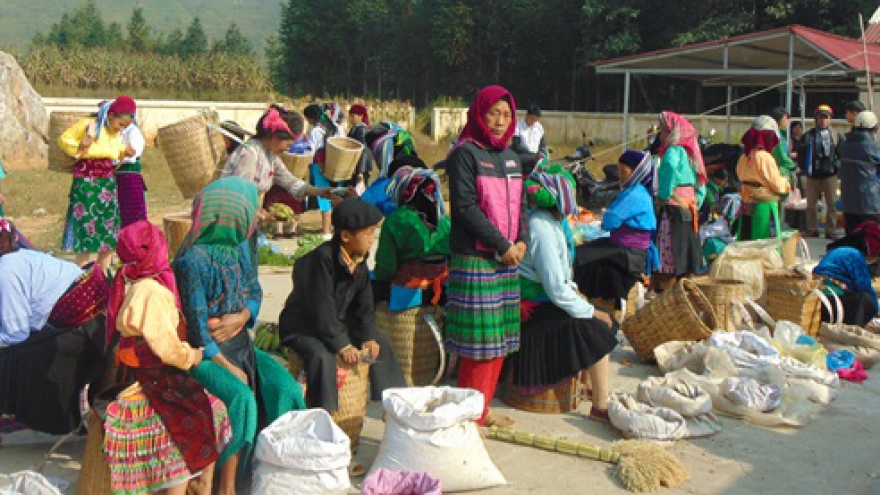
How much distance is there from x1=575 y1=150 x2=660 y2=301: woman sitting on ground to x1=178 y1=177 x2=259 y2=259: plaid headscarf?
3.09m

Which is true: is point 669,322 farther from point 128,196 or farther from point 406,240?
point 128,196

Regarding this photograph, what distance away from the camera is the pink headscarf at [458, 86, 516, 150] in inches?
186

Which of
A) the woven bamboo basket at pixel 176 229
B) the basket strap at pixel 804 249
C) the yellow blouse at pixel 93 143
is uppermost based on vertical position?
the yellow blouse at pixel 93 143

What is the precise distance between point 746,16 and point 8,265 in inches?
1078

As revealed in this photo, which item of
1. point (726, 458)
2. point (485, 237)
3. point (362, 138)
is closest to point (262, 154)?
point (485, 237)

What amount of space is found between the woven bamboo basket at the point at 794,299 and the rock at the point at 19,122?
15.2 metres

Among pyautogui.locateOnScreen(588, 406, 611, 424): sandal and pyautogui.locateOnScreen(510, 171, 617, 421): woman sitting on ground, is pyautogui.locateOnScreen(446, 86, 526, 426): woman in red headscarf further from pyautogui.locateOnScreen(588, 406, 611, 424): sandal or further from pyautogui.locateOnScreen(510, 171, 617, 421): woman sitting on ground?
pyautogui.locateOnScreen(588, 406, 611, 424): sandal

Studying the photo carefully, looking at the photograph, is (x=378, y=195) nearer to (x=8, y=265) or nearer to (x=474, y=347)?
(x=474, y=347)

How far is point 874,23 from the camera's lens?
23.5m

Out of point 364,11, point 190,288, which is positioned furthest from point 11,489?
point 364,11

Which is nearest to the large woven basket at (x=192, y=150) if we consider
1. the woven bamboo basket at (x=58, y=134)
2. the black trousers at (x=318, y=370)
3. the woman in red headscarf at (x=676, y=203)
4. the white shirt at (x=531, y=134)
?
the woven bamboo basket at (x=58, y=134)

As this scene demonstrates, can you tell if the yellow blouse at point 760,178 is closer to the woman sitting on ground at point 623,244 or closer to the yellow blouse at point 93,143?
the woman sitting on ground at point 623,244

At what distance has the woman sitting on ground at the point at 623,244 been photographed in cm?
650

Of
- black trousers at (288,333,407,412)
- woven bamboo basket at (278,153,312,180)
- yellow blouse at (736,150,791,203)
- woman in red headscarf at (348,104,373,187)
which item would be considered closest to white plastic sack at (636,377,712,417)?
black trousers at (288,333,407,412)
